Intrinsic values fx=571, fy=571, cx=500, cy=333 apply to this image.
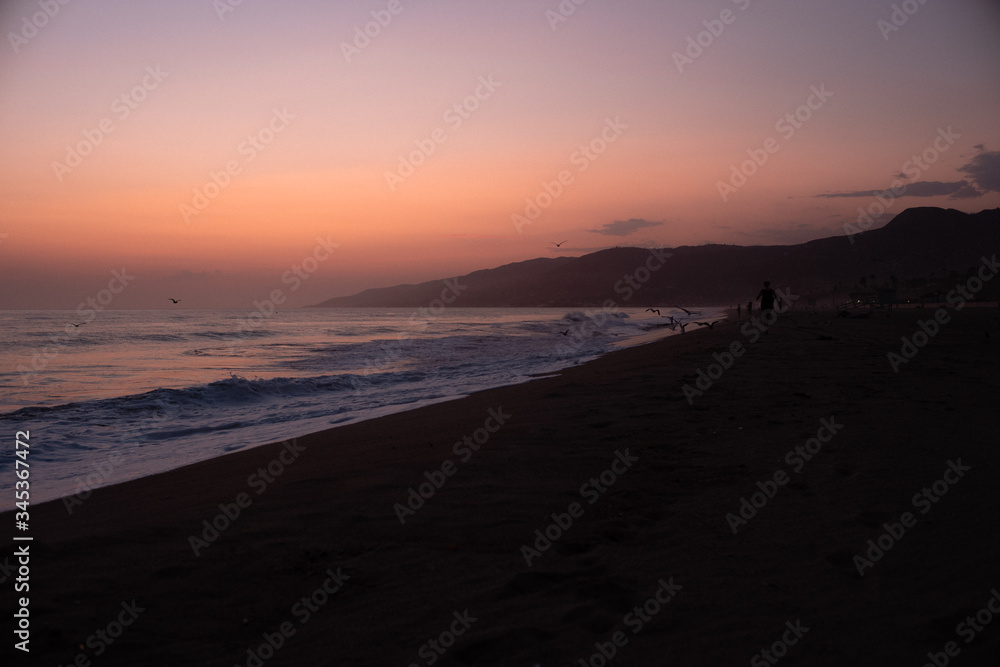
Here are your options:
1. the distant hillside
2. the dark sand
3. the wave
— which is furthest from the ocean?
the distant hillside

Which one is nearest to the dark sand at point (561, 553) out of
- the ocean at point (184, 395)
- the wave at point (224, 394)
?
the ocean at point (184, 395)

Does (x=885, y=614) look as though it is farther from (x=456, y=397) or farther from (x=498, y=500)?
(x=456, y=397)

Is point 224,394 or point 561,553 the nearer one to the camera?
point 561,553

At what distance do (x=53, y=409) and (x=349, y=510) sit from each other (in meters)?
9.97

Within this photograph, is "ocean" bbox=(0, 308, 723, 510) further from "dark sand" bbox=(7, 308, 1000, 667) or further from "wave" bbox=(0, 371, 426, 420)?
"dark sand" bbox=(7, 308, 1000, 667)

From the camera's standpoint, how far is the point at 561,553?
3.57 m

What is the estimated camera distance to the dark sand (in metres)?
2.68

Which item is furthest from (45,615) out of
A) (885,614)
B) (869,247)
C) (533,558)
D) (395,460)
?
(869,247)

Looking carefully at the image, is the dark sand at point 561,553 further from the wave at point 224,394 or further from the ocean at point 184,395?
the wave at point 224,394

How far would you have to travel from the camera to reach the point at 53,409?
36.2ft

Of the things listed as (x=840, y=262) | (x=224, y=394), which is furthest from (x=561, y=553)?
(x=840, y=262)

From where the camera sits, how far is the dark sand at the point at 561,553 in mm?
2678

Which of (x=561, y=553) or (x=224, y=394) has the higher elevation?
(x=224, y=394)

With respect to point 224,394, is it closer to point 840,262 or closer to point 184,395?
point 184,395
